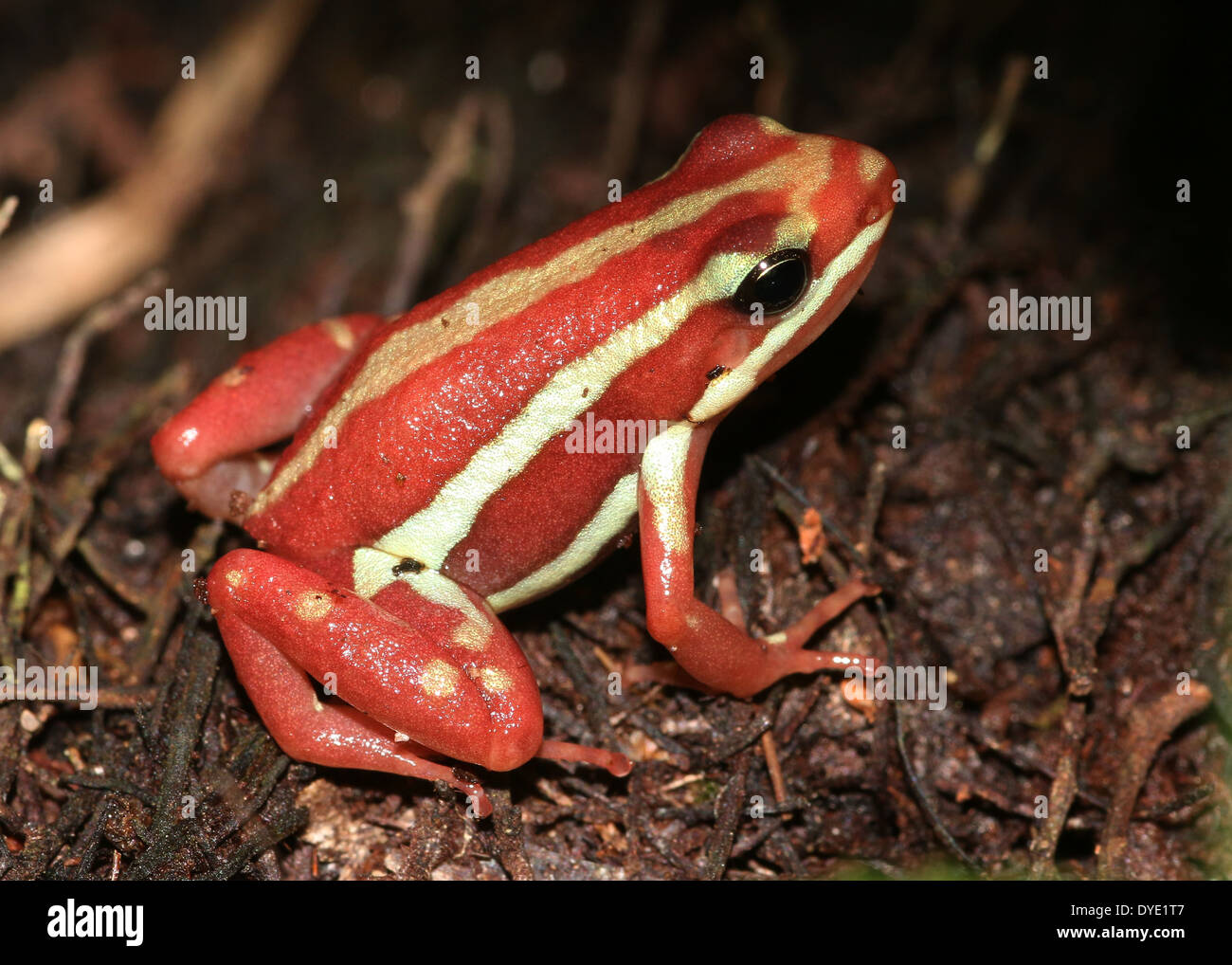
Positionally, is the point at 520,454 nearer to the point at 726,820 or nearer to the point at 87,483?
the point at 726,820

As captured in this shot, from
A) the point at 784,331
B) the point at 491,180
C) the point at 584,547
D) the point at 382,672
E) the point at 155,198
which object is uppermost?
the point at 155,198

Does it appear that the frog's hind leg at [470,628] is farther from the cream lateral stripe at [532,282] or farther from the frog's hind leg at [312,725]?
the cream lateral stripe at [532,282]

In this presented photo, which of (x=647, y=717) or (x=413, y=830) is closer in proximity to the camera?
(x=413, y=830)

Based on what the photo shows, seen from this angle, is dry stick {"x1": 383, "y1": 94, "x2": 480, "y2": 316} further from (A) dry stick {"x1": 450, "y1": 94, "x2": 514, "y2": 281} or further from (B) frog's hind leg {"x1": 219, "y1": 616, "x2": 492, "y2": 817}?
(B) frog's hind leg {"x1": 219, "y1": 616, "x2": 492, "y2": 817}

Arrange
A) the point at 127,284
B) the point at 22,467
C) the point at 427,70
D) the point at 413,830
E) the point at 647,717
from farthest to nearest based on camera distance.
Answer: the point at 427,70 < the point at 127,284 < the point at 22,467 < the point at 647,717 < the point at 413,830

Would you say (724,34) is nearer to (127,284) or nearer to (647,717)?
(127,284)

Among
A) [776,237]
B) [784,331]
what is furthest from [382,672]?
[776,237]
